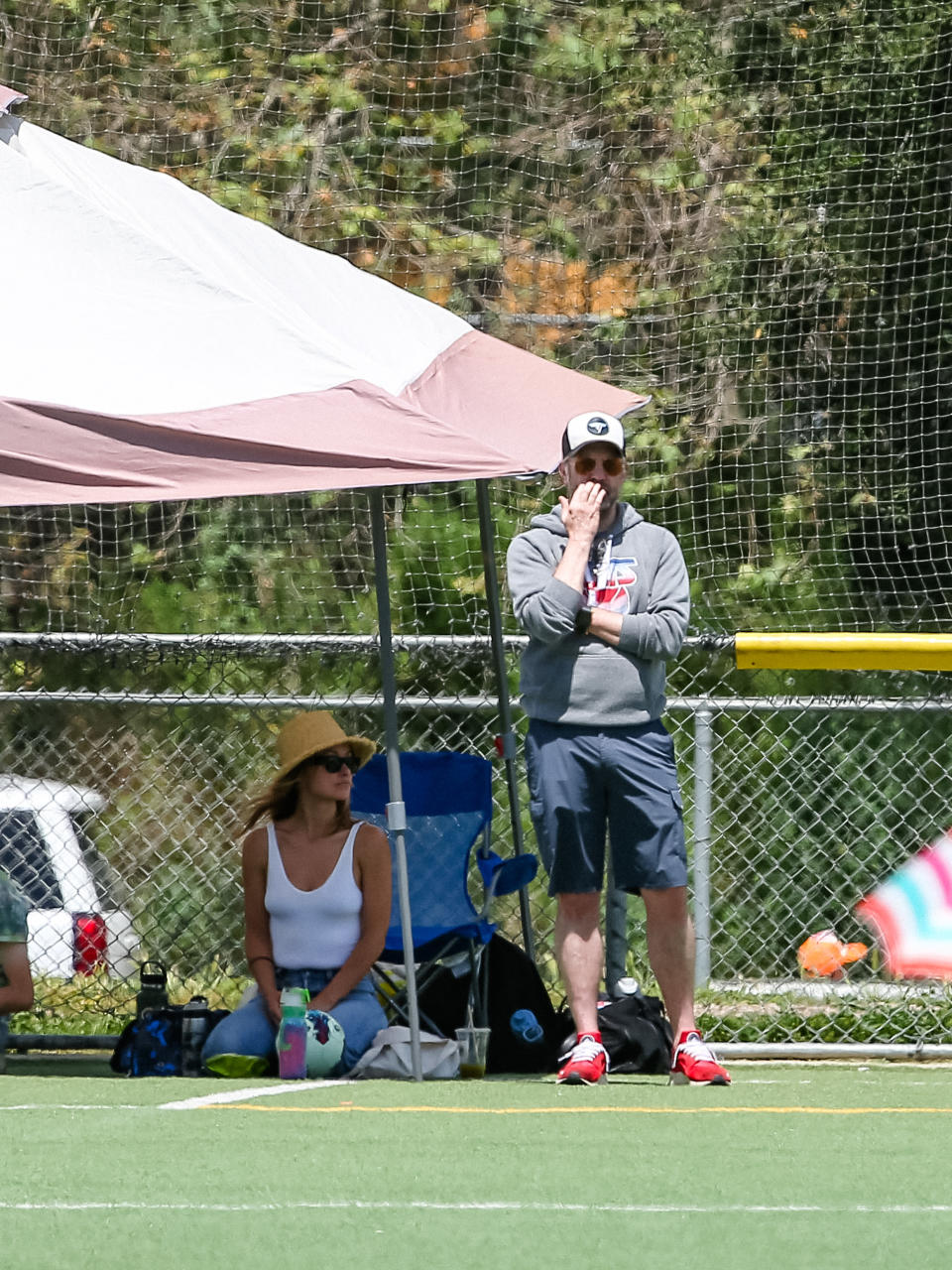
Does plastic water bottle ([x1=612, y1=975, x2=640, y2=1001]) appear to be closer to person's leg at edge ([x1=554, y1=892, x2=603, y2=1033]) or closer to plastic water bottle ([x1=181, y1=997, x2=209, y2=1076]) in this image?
person's leg at edge ([x1=554, y1=892, x2=603, y2=1033])

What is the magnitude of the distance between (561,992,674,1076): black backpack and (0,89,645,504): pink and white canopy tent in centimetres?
173

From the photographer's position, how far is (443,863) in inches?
279

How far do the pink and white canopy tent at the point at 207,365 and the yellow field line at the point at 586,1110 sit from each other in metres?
1.63

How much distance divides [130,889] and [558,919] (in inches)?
148

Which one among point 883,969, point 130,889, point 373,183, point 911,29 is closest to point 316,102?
point 373,183

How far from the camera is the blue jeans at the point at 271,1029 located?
6355 millimetres

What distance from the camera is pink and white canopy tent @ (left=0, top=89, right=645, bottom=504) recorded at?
5.78 m

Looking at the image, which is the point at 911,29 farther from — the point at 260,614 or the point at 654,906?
the point at 654,906

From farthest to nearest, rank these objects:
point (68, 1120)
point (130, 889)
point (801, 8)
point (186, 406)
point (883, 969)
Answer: point (801, 8)
point (130, 889)
point (883, 969)
point (186, 406)
point (68, 1120)

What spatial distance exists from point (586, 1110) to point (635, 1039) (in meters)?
1.39

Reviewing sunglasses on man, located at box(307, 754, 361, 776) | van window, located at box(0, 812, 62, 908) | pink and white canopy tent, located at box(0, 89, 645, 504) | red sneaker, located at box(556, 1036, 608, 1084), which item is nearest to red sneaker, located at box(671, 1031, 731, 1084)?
red sneaker, located at box(556, 1036, 608, 1084)

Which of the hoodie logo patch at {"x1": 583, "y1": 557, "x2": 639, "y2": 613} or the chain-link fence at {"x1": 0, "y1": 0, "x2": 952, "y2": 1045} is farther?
the chain-link fence at {"x1": 0, "y1": 0, "x2": 952, "y2": 1045}

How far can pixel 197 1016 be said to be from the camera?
21.5 ft

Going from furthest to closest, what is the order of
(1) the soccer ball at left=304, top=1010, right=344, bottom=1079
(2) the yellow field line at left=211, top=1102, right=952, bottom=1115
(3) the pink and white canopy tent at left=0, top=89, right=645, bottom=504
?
(1) the soccer ball at left=304, top=1010, right=344, bottom=1079 → (3) the pink and white canopy tent at left=0, top=89, right=645, bottom=504 → (2) the yellow field line at left=211, top=1102, right=952, bottom=1115
